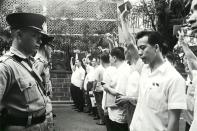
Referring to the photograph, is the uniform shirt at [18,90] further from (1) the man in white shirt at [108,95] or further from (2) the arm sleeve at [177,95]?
(1) the man in white shirt at [108,95]

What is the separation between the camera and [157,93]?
338cm

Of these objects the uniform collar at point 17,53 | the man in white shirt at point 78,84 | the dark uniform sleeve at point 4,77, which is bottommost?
the man in white shirt at point 78,84

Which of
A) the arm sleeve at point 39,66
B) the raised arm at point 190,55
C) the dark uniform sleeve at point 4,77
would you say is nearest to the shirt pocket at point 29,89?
the dark uniform sleeve at point 4,77

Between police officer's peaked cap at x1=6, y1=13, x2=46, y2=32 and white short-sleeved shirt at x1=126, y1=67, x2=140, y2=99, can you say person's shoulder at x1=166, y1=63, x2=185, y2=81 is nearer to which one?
police officer's peaked cap at x1=6, y1=13, x2=46, y2=32

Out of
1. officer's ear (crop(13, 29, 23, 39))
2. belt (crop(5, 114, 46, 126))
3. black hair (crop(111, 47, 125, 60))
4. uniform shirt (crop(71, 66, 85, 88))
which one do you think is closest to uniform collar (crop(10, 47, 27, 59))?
officer's ear (crop(13, 29, 23, 39))

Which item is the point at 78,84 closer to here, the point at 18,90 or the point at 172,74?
the point at 172,74

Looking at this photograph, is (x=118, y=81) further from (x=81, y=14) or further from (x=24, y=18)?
(x=81, y=14)

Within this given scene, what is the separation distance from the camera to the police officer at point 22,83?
2.96 m

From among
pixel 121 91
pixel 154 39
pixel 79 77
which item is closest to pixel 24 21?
pixel 154 39

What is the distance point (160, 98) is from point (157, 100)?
0.11ft

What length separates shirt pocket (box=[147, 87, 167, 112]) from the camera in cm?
335

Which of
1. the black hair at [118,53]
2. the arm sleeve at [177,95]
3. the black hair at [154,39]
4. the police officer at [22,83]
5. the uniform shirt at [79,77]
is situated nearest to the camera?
the police officer at [22,83]

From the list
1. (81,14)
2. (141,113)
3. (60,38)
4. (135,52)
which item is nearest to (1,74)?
(141,113)

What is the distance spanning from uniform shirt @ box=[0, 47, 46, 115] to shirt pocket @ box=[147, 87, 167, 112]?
970 millimetres
